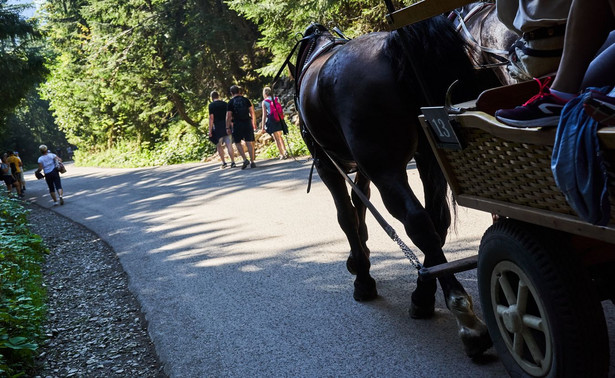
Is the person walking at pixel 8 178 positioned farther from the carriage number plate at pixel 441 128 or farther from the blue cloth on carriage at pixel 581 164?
the blue cloth on carriage at pixel 581 164

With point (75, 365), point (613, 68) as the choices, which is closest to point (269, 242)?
point (75, 365)

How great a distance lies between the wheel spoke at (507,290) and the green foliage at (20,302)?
3175 millimetres

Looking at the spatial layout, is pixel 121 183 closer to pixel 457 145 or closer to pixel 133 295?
pixel 133 295

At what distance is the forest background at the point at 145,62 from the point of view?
1780 centimetres

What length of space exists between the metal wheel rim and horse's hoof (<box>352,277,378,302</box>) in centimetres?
191

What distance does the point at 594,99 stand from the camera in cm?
182

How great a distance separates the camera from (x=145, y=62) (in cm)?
2612

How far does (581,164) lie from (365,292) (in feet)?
9.72

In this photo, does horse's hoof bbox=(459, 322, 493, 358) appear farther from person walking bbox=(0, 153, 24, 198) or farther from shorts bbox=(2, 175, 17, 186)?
shorts bbox=(2, 175, 17, 186)

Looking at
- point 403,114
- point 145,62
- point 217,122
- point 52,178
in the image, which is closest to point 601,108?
point 403,114

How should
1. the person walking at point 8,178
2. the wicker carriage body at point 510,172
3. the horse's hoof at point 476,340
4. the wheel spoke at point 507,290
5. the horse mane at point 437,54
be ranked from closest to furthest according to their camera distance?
the wicker carriage body at point 510,172
the wheel spoke at point 507,290
the horse's hoof at point 476,340
the horse mane at point 437,54
the person walking at point 8,178

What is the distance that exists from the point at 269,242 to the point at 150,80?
69.0ft

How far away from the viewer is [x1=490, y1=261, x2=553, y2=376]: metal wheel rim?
2473 millimetres

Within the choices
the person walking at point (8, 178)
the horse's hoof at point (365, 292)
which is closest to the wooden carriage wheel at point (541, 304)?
the horse's hoof at point (365, 292)
